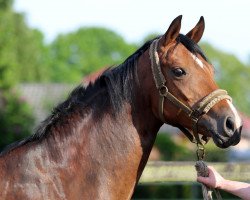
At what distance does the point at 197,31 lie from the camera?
505 centimetres

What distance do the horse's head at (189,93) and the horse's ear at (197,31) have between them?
8.2 inches

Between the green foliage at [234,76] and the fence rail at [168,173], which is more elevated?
the fence rail at [168,173]

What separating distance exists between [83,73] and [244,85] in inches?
1052

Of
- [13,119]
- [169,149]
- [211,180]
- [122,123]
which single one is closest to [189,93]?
[122,123]

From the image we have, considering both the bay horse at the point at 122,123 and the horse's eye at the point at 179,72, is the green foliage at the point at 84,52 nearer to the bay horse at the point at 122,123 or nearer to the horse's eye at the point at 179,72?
the bay horse at the point at 122,123

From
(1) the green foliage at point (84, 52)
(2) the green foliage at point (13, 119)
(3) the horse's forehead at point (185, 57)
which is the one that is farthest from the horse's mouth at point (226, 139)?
(1) the green foliage at point (84, 52)

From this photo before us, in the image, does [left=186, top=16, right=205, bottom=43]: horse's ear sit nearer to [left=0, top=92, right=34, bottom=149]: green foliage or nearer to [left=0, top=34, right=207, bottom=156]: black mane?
[left=0, top=34, right=207, bottom=156]: black mane

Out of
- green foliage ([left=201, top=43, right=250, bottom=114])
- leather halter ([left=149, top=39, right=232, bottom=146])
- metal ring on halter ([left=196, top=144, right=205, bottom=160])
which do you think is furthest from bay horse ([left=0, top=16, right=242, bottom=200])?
green foliage ([left=201, top=43, right=250, bottom=114])

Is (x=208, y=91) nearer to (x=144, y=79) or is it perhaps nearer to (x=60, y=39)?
(x=144, y=79)

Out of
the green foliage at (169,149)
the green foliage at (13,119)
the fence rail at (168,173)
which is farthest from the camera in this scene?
the green foliage at (169,149)

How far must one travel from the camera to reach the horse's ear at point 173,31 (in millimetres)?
4703

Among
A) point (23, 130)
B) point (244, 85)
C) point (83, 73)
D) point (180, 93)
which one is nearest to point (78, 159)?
point (180, 93)

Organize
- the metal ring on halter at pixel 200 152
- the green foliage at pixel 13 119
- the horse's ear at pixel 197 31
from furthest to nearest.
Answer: the green foliage at pixel 13 119 → the horse's ear at pixel 197 31 → the metal ring on halter at pixel 200 152

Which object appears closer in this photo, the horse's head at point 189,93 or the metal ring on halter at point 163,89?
the horse's head at point 189,93
